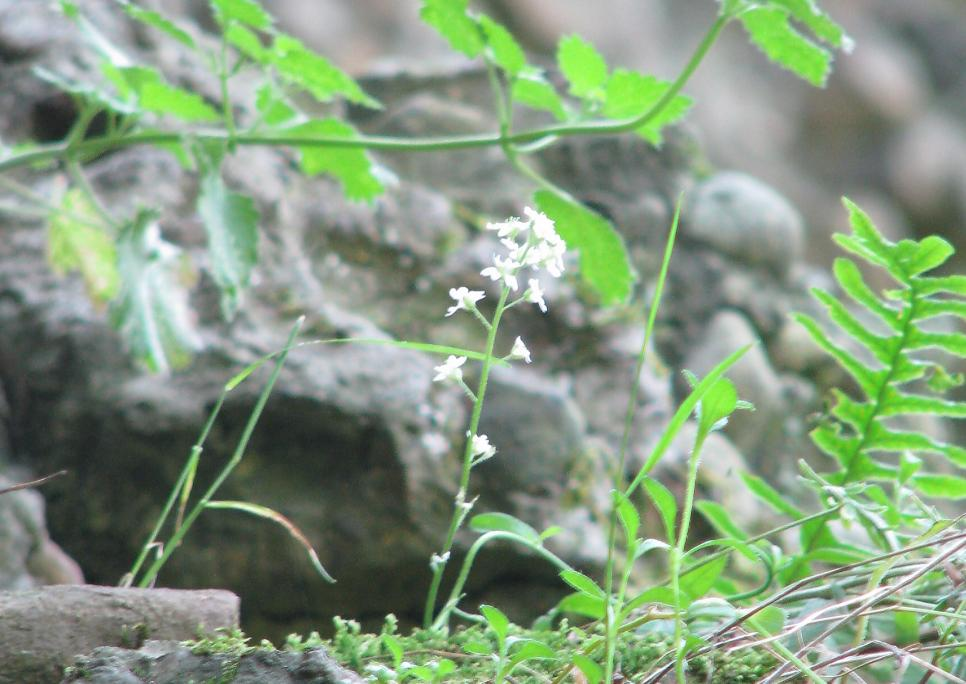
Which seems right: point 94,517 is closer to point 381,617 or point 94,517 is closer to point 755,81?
point 381,617

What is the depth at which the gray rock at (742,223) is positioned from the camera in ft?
8.89

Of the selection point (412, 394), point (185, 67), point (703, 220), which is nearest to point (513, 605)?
point (412, 394)

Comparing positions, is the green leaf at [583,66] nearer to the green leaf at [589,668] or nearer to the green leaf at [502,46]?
the green leaf at [502,46]

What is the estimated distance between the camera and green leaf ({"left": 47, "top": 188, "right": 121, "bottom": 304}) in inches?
56.1

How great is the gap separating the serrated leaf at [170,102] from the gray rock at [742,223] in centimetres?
170

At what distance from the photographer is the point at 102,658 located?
2.11 ft

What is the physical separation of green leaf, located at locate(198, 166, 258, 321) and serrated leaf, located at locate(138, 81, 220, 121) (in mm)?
126

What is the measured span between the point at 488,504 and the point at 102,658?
3.03 ft

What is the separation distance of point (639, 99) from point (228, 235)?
21.2 inches

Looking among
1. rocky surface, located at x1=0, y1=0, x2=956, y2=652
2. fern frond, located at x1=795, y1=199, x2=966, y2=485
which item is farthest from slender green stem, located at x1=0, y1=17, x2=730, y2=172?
fern frond, located at x1=795, y1=199, x2=966, y2=485

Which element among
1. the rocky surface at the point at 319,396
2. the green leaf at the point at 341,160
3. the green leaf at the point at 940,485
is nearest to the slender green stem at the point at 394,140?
the green leaf at the point at 341,160

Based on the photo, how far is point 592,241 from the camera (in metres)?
1.13

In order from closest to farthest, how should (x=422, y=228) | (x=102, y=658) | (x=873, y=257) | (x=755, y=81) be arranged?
(x=102, y=658) < (x=873, y=257) < (x=422, y=228) < (x=755, y=81)

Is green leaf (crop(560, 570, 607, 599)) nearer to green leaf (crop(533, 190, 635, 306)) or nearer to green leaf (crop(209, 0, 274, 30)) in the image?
green leaf (crop(533, 190, 635, 306))
